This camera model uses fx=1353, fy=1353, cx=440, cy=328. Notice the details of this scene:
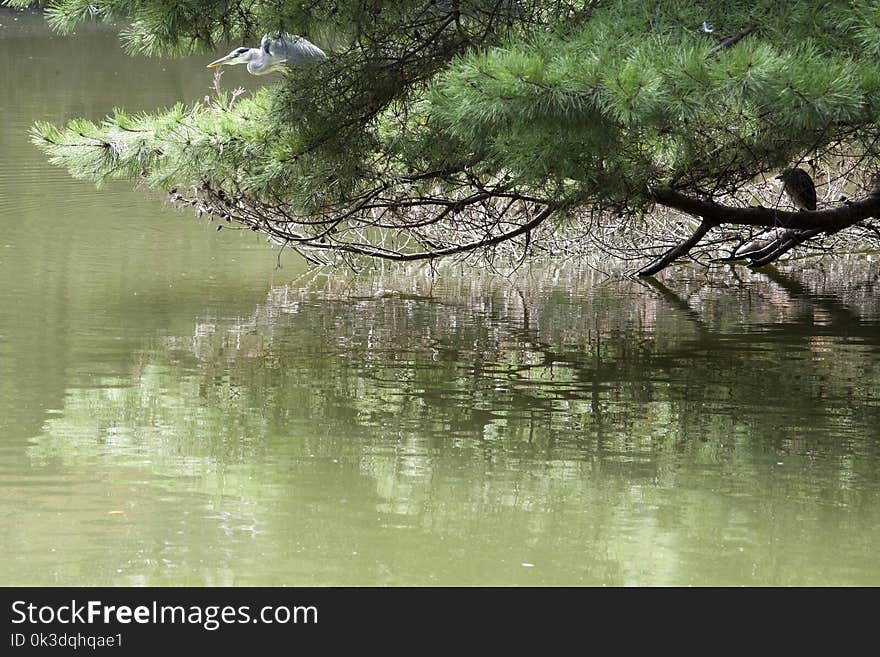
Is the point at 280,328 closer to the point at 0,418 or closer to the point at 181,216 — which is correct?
the point at 0,418

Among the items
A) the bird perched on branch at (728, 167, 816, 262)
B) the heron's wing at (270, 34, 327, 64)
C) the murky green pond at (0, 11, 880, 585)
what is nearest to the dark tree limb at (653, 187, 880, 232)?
the bird perched on branch at (728, 167, 816, 262)

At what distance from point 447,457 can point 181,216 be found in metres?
7.34

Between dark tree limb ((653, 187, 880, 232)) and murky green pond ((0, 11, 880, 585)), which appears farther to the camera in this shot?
dark tree limb ((653, 187, 880, 232))

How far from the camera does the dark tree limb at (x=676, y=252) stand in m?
9.05

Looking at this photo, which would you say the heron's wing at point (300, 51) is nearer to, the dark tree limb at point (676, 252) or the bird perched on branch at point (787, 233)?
the dark tree limb at point (676, 252)

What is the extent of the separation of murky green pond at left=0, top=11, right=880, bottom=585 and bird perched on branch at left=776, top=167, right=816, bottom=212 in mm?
807

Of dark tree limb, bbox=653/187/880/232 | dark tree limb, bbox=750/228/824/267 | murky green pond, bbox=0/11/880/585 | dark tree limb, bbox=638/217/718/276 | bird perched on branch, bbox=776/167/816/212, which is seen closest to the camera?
murky green pond, bbox=0/11/880/585

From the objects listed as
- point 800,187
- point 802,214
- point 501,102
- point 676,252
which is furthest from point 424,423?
point 676,252

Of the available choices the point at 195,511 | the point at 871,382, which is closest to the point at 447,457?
the point at 195,511

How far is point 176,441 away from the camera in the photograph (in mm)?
6023

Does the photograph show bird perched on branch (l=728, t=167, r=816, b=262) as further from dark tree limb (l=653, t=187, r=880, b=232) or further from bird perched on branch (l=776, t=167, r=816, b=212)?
dark tree limb (l=653, t=187, r=880, b=232)

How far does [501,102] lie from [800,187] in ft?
13.4

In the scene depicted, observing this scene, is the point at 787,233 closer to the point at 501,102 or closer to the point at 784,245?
the point at 784,245

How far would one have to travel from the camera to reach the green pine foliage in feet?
16.6
